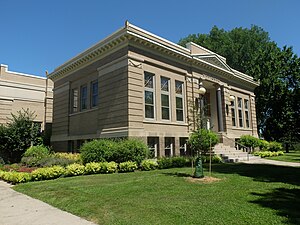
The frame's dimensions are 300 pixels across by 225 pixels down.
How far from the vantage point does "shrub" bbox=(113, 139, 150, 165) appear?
45.4 feet

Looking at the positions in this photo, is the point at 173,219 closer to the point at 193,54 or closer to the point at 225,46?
the point at 193,54

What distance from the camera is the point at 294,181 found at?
9.38 meters

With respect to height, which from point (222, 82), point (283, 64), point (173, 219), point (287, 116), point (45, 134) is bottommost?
point (173, 219)

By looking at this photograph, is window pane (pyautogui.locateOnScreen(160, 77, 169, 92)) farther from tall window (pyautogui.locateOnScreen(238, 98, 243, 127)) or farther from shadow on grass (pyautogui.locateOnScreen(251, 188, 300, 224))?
shadow on grass (pyautogui.locateOnScreen(251, 188, 300, 224))

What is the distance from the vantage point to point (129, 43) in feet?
53.3

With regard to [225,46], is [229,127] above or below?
below

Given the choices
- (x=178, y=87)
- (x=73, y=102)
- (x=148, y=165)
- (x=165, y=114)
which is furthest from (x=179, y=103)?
(x=73, y=102)

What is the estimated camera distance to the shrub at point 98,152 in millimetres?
13695

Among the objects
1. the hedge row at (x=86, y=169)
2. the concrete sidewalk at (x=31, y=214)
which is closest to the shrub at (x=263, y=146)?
the hedge row at (x=86, y=169)

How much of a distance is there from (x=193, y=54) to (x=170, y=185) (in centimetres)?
1444

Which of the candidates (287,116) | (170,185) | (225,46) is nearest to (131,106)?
(170,185)

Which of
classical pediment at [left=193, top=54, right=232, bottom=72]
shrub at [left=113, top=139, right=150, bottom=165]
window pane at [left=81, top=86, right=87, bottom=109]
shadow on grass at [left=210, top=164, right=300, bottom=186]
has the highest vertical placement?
classical pediment at [left=193, top=54, right=232, bottom=72]

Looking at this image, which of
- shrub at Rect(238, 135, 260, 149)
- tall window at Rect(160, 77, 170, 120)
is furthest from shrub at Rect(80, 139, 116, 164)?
shrub at Rect(238, 135, 260, 149)

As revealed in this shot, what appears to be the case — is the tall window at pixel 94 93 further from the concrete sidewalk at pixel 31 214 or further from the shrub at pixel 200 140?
the concrete sidewalk at pixel 31 214
